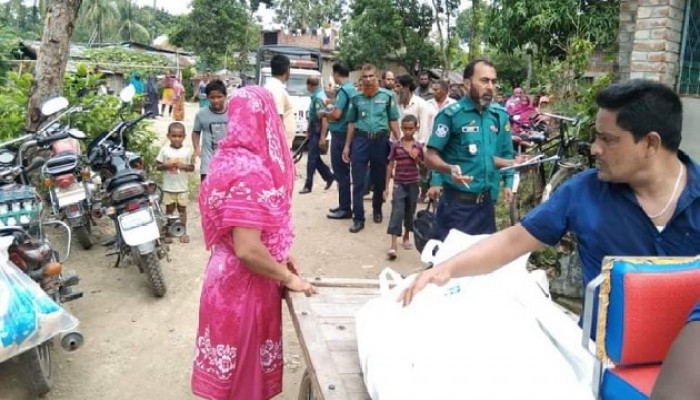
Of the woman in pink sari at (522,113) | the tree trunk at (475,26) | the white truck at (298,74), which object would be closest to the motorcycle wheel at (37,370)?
the white truck at (298,74)

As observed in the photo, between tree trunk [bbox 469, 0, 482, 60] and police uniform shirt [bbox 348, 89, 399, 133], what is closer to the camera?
police uniform shirt [bbox 348, 89, 399, 133]

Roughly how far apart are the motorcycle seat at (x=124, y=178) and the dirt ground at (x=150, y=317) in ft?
2.68

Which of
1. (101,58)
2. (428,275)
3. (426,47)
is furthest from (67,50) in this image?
(101,58)

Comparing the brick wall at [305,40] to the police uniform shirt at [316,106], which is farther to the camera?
the brick wall at [305,40]

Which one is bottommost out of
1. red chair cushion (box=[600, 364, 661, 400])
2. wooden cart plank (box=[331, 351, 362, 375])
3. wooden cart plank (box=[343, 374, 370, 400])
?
wooden cart plank (box=[331, 351, 362, 375])

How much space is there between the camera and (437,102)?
7332 mm

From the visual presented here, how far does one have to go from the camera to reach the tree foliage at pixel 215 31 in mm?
26922

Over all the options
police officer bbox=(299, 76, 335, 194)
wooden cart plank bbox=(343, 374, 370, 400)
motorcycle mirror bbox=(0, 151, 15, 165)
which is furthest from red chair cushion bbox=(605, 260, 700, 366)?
police officer bbox=(299, 76, 335, 194)

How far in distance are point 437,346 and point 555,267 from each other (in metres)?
3.08

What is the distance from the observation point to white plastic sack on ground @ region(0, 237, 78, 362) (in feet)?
8.20

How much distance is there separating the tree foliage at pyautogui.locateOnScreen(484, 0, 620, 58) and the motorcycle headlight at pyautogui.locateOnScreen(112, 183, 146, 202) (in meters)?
8.27

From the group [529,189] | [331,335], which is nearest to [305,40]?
[529,189]

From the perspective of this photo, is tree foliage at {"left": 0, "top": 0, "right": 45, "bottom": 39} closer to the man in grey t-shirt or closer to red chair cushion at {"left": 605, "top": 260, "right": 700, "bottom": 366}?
the man in grey t-shirt

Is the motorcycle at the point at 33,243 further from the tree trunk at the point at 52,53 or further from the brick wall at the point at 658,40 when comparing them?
the brick wall at the point at 658,40
